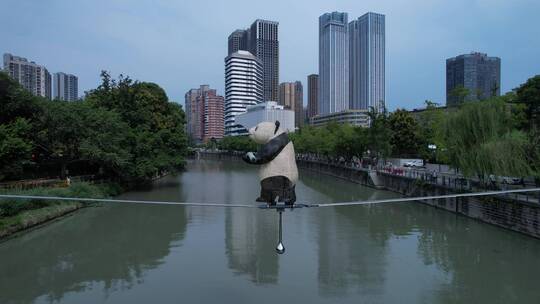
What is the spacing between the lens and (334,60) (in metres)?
128

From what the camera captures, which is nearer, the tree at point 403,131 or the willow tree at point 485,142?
the willow tree at point 485,142

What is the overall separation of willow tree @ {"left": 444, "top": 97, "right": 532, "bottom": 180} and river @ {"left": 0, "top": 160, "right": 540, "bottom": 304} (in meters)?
2.71

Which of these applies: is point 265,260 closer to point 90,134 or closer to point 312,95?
point 90,134

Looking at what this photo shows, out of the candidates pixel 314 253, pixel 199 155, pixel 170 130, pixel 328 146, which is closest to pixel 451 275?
pixel 314 253

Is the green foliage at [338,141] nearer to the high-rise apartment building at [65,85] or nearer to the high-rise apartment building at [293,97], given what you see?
the high-rise apartment building at [65,85]

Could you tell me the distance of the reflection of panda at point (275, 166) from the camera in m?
4.91

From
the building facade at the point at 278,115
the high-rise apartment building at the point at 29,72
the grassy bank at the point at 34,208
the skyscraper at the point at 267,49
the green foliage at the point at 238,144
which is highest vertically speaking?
the skyscraper at the point at 267,49

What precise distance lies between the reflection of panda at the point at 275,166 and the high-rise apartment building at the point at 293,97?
463ft

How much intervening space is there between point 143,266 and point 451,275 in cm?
954

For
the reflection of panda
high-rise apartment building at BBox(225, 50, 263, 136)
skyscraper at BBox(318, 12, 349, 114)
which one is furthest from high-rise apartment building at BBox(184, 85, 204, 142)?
the reflection of panda

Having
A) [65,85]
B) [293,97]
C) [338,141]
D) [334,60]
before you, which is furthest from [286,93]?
[338,141]

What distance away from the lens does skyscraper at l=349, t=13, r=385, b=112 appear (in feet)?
389


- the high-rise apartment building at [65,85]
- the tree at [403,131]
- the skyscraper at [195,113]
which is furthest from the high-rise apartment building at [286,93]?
the tree at [403,131]

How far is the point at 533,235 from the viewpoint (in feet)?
56.0
